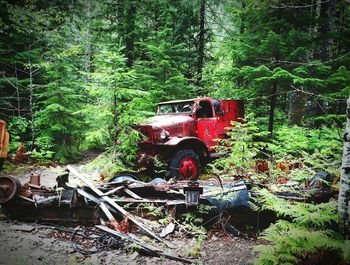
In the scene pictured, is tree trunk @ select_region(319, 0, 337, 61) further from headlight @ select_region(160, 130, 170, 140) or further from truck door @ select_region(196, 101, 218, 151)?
headlight @ select_region(160, 130, 170, 140)

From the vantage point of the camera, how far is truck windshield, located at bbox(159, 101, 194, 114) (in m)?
8.76

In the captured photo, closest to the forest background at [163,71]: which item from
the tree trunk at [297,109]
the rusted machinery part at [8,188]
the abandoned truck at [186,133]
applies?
the tree trunk at [297,109]

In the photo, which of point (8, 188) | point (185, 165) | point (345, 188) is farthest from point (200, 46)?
point (345, 188)

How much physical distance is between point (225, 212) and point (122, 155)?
3.37 metres

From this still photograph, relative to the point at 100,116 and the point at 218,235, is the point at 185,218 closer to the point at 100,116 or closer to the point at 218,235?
the point at 218,235

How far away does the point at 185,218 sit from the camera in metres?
5.19

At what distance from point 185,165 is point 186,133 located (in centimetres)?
117

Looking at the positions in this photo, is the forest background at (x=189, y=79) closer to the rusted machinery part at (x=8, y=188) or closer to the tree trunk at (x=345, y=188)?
the tree trunk at (x=345, y=188)

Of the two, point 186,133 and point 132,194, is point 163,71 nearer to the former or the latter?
point 186,133

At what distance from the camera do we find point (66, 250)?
3994 mm

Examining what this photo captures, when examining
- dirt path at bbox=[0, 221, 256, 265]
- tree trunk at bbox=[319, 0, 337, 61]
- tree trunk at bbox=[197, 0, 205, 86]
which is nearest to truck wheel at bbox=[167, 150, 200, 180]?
dirt path at bbox=[0, 221, 256, 265]

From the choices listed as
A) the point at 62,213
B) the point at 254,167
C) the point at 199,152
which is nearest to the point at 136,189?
the point at 62,213

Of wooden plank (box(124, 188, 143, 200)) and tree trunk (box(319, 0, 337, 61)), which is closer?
wooden plank (box(124, 188, 143, 200))

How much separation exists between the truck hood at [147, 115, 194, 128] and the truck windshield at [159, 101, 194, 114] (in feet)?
1.53
